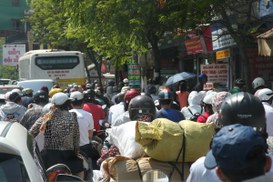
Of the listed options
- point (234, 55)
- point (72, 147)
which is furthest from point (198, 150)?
point (234, 55)

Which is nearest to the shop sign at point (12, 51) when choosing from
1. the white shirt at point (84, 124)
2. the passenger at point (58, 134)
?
the white shirt at point (84, 124)

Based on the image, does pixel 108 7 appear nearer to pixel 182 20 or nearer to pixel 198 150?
pixel 182 20

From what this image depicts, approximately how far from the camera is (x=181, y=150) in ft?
18.8

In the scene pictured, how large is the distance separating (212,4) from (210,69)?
14.7 feet

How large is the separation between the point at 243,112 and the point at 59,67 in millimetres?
27085

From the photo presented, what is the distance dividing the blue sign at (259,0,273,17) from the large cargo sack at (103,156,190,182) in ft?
38.8

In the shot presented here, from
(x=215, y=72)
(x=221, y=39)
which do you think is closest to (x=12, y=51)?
(x=221, y=39)

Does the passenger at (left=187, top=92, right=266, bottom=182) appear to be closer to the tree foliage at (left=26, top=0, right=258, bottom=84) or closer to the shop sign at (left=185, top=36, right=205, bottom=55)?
the tree foliage at (left=26, top=0, right=258, bottom=84)

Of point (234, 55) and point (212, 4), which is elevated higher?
point (212, 4)

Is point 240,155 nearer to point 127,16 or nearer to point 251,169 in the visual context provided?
point 251,169

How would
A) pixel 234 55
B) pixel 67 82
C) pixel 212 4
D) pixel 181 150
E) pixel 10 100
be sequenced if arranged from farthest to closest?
pixel 67 82 < pixel 234 55 < pixel 212 4 < pixel 10 100 < pixel 181 150

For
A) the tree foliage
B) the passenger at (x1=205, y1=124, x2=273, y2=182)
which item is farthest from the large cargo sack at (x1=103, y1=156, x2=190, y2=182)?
the tree foliage

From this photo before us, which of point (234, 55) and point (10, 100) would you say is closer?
point (10, 100)

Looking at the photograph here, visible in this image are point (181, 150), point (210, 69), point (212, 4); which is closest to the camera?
point (181, 150)
